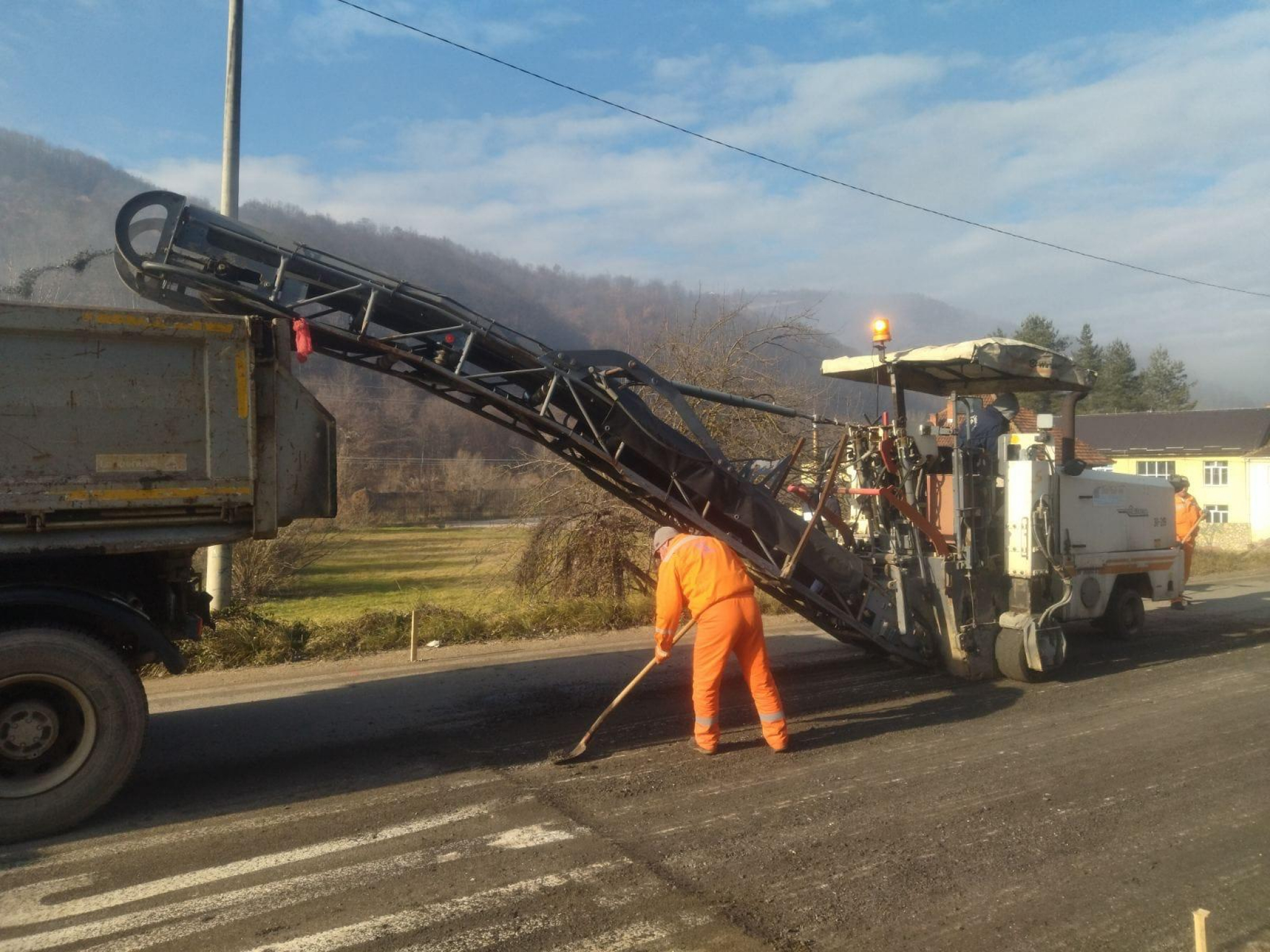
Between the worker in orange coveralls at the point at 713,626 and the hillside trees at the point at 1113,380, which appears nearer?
the worker in orange coveralls at the point at 713,626

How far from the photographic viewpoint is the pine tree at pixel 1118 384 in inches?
2817

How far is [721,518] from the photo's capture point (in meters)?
7.44

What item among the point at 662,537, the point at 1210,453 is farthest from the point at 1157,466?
the point at 662,537

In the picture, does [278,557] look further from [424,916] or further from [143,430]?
[424,916]

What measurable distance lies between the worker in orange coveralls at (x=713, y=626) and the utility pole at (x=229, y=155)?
245 inches

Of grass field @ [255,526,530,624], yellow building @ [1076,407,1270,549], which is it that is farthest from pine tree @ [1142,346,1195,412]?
grass field @ [255,526,530,624]

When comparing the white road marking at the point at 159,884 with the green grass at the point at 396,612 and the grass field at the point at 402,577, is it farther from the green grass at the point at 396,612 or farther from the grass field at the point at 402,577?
the grass field at the point at 402,577

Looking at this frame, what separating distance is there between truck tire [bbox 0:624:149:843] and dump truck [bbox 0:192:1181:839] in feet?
0.04

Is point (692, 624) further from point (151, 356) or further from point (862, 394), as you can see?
point (862, 394)

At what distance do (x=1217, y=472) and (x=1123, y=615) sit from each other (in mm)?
40823

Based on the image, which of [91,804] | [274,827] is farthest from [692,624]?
[91,804]

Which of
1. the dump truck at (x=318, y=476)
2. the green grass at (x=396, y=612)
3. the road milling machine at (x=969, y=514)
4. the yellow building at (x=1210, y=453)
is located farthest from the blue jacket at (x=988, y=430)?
the yellow building at (x=1210, y=453)

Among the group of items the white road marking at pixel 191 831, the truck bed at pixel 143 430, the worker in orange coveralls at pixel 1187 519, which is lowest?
the white road marking at pixel 191 831

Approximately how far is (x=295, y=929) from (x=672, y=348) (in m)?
11.1
